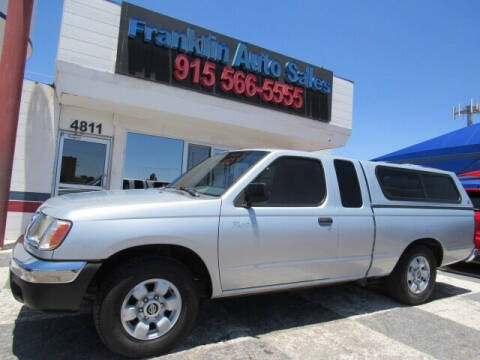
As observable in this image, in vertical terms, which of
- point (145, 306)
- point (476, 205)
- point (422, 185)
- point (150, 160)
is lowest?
point (145, 306)

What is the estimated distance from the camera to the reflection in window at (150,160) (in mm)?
8977

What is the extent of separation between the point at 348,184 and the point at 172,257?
2.22m

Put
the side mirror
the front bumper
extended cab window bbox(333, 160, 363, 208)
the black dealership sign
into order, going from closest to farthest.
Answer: the front bumper
the side mirror
extended cab window bbox(333, 160, 363, 208)
the black dealership sign

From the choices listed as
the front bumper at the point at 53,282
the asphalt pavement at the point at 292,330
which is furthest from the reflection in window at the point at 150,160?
the front bumper at the point at 53,282

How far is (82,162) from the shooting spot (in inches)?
329

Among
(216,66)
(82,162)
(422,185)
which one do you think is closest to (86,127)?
(82,162)

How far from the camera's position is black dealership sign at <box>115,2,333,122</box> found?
7945mm

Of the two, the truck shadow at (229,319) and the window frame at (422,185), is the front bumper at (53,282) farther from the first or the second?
the window frame at (422,185)

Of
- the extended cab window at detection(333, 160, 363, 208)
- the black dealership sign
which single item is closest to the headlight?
the extended cab window at detection(333, 160, 363, 208)

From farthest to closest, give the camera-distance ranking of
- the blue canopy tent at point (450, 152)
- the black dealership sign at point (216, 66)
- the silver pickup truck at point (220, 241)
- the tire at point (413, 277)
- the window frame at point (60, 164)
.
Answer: the blue canopy tent at point (450, 152), the window frame at point (60, 164), the black dealership sign at point (216, 66), the tire at point (413, 277), the silver pickup truck at point (220, 241)

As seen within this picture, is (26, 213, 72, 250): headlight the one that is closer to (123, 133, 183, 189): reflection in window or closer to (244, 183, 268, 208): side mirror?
(244, 183, 268, 208): side mirror

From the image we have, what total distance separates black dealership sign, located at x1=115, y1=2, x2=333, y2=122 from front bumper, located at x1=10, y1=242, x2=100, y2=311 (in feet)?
19.3

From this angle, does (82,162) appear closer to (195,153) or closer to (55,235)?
(195,153)

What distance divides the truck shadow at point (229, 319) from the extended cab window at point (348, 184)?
1326 mm
